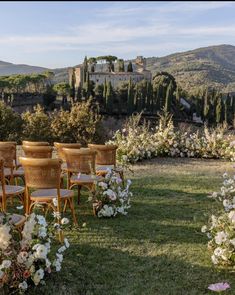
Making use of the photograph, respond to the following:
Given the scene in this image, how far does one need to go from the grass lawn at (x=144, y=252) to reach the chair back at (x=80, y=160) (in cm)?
51

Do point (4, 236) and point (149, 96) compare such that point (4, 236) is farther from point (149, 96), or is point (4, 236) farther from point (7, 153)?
point (149, 96)

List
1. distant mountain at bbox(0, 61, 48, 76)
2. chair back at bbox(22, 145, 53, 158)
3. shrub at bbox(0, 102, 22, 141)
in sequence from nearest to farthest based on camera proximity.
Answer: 1. chair back at bbox(22, 145, 53, 158)
2. shrub at bbox(0, 102, 22, 141)
3. distant mountain at bbox(0, 61, 48, 76)

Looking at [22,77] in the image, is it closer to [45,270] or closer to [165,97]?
[165,97]

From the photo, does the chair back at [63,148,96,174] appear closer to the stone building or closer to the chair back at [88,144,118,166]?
the chair back at [88,144,118,166]

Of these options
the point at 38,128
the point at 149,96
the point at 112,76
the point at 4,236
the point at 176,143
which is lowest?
the point at 176,143

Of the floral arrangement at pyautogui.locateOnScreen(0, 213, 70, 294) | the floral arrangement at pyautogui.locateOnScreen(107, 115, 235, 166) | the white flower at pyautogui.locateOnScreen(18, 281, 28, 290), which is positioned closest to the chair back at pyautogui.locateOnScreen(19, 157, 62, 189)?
the floral arrangement at pyautogui.locateOnScreen(0, 213, 70, 294)

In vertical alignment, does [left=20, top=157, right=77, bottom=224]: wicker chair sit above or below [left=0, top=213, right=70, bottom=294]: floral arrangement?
above

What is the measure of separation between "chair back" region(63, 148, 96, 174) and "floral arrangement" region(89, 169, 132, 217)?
220mm

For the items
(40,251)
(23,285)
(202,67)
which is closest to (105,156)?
(40,251)

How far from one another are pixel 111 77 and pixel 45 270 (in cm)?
9316

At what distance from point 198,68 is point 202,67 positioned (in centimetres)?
132

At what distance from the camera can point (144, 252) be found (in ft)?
13.7

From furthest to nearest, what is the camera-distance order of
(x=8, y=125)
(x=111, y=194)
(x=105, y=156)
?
(x=8, y=125) → (x=105, y=156) → (x=111, y=194)

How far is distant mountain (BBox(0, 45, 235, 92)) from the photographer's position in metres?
95.4
